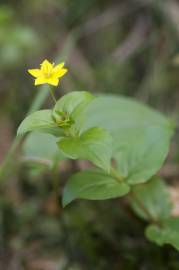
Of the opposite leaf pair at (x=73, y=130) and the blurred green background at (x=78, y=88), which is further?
the blurred green background at (x=78, y=88)

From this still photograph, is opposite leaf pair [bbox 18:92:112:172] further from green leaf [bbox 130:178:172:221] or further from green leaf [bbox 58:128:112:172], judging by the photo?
green leaf [bbox 130:178:172:221]

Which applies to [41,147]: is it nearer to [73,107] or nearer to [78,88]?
[73,107]

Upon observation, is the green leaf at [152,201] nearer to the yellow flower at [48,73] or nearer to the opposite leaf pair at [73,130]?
the opposite leaf pair at [73,130]

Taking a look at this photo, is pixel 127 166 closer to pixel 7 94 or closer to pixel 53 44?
pixel 7 94

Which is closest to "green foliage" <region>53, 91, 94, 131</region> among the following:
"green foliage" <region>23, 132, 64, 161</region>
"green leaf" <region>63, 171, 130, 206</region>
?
"green leaf" <region>63, 171, 130, 206</region>

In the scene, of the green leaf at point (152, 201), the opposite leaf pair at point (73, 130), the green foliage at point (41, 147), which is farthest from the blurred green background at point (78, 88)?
the opposite leaf pair at point (73, 130)

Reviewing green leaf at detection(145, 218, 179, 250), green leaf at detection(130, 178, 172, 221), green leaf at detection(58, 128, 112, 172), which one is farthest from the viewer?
green leaf at detection(130, 178, 172, 221)

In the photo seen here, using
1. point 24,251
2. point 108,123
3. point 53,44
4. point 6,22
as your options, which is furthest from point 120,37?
point 24,251
